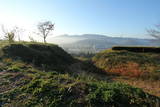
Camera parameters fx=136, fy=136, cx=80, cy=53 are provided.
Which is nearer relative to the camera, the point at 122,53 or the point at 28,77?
the point at 28,77

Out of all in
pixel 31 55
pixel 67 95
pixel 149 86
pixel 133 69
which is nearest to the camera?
pixel 67 95

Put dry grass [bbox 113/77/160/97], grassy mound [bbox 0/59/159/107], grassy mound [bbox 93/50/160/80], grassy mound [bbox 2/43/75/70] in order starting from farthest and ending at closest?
grassy mound [bbox 93/50/160/80], grassy mound [bbox 2/43/75/70], dry grass [bbox 113/77/160/97], grassy mound [bbox 0/59/159/107]

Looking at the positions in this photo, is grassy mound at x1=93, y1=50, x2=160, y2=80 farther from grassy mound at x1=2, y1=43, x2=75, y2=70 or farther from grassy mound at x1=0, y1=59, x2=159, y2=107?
grassy mound at x1=0, y1=59, x2=159, y2=107

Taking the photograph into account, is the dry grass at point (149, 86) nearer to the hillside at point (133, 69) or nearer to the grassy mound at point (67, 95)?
the hillside at point (133, 69)

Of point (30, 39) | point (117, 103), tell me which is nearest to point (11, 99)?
point (117, 103)

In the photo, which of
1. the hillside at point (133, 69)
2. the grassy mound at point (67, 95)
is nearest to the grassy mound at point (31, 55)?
the grassy mound at point (67, 95)

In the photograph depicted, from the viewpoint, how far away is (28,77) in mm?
4180

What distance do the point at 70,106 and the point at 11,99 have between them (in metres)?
1.44

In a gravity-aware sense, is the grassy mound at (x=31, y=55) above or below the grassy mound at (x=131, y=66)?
above

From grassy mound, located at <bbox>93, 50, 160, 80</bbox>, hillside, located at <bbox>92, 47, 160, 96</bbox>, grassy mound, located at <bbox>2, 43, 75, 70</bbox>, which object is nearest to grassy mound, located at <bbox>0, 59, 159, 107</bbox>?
grassy mound, located at <bbox>2, 43, 75, 70</bbox>

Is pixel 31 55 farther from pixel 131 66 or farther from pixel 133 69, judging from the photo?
pixel 131 66

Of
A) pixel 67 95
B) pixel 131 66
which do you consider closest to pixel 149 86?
pixel 131 66

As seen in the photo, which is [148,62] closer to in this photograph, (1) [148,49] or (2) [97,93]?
(1) [148,49]

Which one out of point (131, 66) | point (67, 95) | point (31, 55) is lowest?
point (131, 66)
